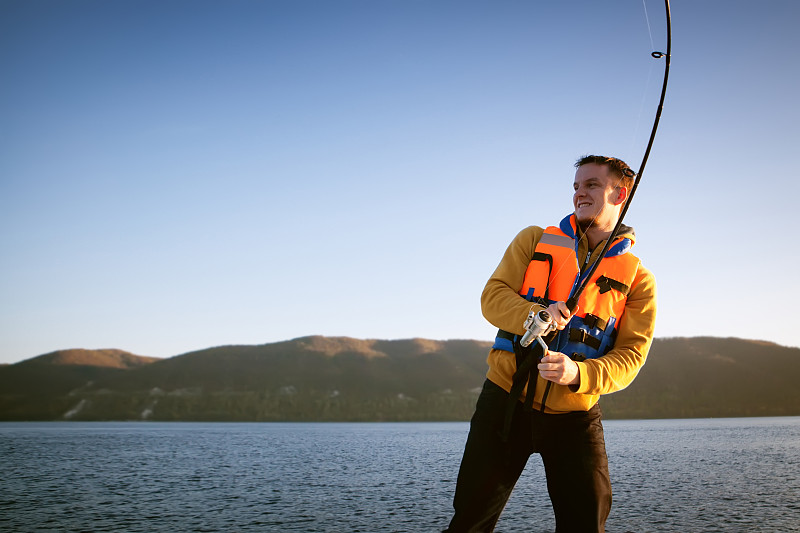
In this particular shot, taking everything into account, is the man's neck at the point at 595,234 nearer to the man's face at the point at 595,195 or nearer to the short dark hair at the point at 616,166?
the man's face at the point at 595,195

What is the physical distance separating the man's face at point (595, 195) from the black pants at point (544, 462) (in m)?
1.18

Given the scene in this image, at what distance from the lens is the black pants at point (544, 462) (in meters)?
3.29

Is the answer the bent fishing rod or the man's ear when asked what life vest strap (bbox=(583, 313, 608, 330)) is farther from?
the man's ear

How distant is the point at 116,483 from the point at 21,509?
6.44m

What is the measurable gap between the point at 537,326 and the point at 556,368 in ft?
0.76

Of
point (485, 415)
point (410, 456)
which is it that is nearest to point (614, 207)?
point (485, 415)

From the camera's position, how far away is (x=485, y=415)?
3.58 m

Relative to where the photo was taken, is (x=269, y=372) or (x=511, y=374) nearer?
Answer: (x=511, y=374)

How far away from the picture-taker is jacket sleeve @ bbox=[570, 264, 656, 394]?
131 inches

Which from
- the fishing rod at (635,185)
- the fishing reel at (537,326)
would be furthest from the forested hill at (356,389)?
the fishing reel at (537,326)

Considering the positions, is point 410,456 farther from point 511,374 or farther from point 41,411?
point 41,411

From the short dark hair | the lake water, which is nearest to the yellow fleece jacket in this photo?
the short dark hair

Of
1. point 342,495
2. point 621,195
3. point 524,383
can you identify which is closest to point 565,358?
point 524,383

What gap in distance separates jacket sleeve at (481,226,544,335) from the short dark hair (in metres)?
0.53
